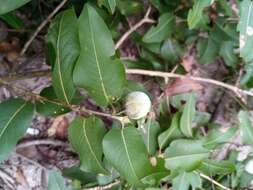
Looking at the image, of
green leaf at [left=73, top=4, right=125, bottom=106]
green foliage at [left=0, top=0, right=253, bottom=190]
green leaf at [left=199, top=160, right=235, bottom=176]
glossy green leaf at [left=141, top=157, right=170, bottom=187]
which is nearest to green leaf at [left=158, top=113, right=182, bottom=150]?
green foliage at [left=0, top=0, right=253, bottom=190]

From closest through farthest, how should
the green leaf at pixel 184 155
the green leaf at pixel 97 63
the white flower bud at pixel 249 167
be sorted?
1. the green leaf at pixel 97 63
2. the green leaf at pixel 184 155
3. the white flower bud at pixel 249 167

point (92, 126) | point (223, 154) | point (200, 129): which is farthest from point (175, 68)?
point (92, 126)

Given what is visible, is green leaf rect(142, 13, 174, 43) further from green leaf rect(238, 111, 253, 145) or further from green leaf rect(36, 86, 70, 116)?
green leaf rect(36, 86, 70, 116)

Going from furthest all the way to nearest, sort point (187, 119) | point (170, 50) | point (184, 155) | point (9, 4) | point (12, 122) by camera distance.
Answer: point (170, 50), point (187, 119), point (184, 155), point (12, 122), point (9, 4)

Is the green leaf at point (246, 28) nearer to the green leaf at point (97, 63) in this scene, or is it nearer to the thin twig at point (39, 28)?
the green leaf at point (97, 63)

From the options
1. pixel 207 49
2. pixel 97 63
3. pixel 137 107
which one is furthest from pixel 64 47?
pixel 207 49

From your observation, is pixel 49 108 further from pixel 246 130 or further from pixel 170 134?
pixel 246 130

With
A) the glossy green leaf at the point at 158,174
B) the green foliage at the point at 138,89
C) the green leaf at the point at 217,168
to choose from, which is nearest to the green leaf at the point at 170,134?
the green foliage at the point at 138,89
